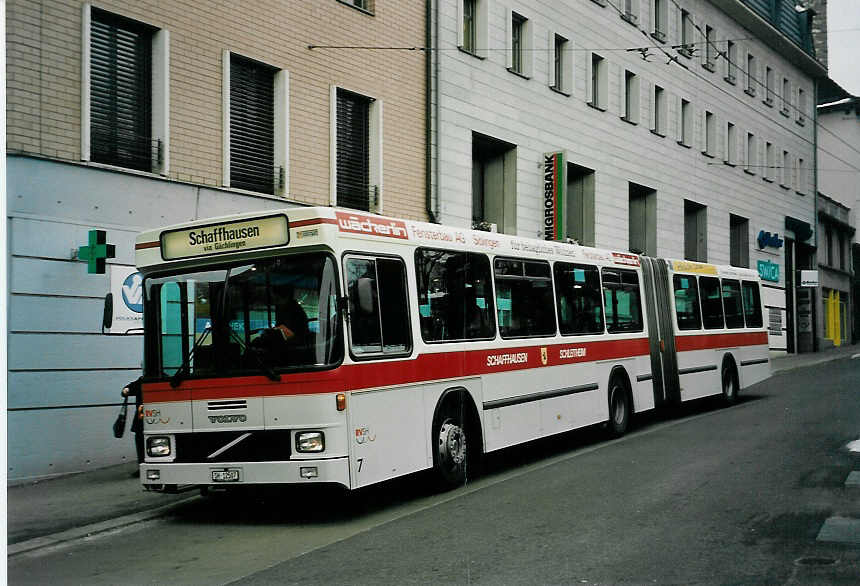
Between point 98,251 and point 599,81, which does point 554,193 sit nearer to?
point 599,81

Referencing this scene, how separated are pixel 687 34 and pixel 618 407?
2270cm

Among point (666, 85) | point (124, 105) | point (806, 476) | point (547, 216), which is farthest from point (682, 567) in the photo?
point (666, 85)

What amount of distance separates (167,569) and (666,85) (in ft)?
93.5

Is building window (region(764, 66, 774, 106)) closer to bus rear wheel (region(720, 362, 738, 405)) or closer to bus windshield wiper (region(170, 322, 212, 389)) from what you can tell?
bus rear wheel (region(720, 362, 738, 405))

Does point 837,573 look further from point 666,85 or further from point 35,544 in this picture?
point 666,85

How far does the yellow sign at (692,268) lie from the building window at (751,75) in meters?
23.1

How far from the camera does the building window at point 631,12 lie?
3014 cm

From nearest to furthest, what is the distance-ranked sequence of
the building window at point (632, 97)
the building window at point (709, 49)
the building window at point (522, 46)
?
the building window at point (522, 46) < the building window at point (632, 97) < the building window at point (709, 49)

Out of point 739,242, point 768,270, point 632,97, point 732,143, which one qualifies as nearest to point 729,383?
point 632,97

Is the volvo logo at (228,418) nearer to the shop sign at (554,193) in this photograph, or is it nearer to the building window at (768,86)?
the shop sign at (554,193)

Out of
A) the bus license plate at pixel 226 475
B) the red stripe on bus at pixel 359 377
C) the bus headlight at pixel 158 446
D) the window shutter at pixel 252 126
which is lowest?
the bus license plate at pixel 226 475

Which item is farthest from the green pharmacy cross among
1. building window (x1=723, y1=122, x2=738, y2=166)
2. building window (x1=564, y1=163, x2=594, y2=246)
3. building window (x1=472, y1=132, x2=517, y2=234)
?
building window (x1=723, y1=122, x2=738, y2=166)

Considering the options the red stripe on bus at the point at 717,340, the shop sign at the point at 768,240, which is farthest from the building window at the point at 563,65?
the shop sign at the point at 768,240

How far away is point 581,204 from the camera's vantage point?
92.4 ft
